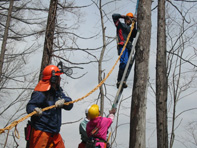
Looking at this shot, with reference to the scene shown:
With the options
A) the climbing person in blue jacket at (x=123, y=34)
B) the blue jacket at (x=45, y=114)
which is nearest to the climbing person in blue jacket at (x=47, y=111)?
the blue jacket at (x=45, y=114)

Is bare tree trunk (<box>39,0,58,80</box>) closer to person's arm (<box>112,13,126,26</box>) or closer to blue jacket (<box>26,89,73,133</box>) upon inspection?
person's arm (<box>112,13,126,26</box>)

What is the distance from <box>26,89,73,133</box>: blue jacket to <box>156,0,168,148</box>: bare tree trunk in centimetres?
345

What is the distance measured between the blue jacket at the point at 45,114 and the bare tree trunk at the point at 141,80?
1.19 m

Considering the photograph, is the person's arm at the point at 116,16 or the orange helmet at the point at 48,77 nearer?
the orange helmet at the point at 48,77

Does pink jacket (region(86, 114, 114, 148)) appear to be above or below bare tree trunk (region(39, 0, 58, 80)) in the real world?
below

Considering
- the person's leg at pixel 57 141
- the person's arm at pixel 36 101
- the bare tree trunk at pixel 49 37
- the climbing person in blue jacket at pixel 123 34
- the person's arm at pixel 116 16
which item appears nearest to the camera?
the person's arm at pixel 36 101

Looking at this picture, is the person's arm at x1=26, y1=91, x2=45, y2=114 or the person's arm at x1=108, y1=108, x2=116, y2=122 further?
the person's arm at x1=108, y1=108, x2=116, y2=122

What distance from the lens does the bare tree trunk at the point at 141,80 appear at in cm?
412

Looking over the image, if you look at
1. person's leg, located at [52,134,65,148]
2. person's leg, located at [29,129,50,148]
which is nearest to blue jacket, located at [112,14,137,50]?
person's leg, located at [52,134,65,148]

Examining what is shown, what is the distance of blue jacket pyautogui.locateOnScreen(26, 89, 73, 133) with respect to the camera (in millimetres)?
3576

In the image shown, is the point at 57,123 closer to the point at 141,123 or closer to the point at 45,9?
the point at 141,123

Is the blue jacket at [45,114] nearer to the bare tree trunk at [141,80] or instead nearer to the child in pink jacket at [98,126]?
the child in pink jacket at [98,126]

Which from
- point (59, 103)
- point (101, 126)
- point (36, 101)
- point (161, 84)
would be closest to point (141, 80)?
point (101, 126)

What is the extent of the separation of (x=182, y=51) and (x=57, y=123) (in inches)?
262
